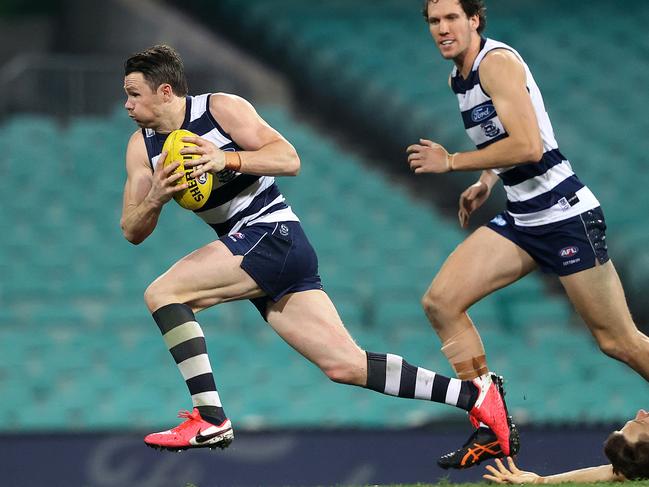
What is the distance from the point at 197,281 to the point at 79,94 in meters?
6.22

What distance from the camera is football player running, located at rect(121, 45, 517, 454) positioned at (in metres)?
4.34

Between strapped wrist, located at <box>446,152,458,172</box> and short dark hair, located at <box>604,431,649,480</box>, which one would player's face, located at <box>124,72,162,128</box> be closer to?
strapped wrist, located at <box>446,152,458,172</box>

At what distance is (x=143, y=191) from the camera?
456 centimetres

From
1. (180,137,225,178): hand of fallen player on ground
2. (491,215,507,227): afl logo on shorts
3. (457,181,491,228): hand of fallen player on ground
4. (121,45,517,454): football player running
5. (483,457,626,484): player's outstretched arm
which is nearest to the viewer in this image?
(180,137,225,178): hand of fallen player on ground

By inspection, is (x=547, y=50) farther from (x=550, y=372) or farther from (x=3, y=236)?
(x=3, y=236)

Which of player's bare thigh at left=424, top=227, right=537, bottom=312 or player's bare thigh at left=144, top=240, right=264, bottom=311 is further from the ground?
player's bare thigh at left=144, top=240, right=264, bottom=311

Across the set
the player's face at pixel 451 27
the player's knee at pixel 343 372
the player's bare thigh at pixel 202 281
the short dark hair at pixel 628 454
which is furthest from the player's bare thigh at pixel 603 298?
the player's bare thigh at pixel 202 281

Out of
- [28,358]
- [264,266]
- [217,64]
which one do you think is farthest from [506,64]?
[217,64]

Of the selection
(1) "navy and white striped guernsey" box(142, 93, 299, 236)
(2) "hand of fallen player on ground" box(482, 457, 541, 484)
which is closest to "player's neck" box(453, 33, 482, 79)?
(1) "navy and white striped guernsey" box(142, 93, 299, 236)

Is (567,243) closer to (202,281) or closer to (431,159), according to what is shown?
(431,159)

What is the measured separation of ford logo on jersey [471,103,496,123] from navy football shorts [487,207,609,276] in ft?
1.69

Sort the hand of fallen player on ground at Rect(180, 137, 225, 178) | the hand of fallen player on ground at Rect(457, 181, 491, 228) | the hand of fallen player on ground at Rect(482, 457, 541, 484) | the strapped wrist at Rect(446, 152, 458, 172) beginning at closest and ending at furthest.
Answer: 1. the hand of fallen player on ground at Rect(180, 137, 225, 178)
2. the strapped wrist at Rect(446, 152, 458, 172)
3. the hand of fallen player on ground at Rect(482, 457, 541, 484)
4. the hand of fallen player on ground at Rect(457, 181, 491, 228)

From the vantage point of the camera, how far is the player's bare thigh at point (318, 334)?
450 cm

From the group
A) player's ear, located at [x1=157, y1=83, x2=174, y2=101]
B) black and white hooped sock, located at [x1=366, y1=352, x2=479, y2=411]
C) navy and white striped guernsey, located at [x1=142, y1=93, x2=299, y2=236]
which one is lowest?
black and white hooped sock, located at [x1=366, y1=352, x2=479, y2=411]
